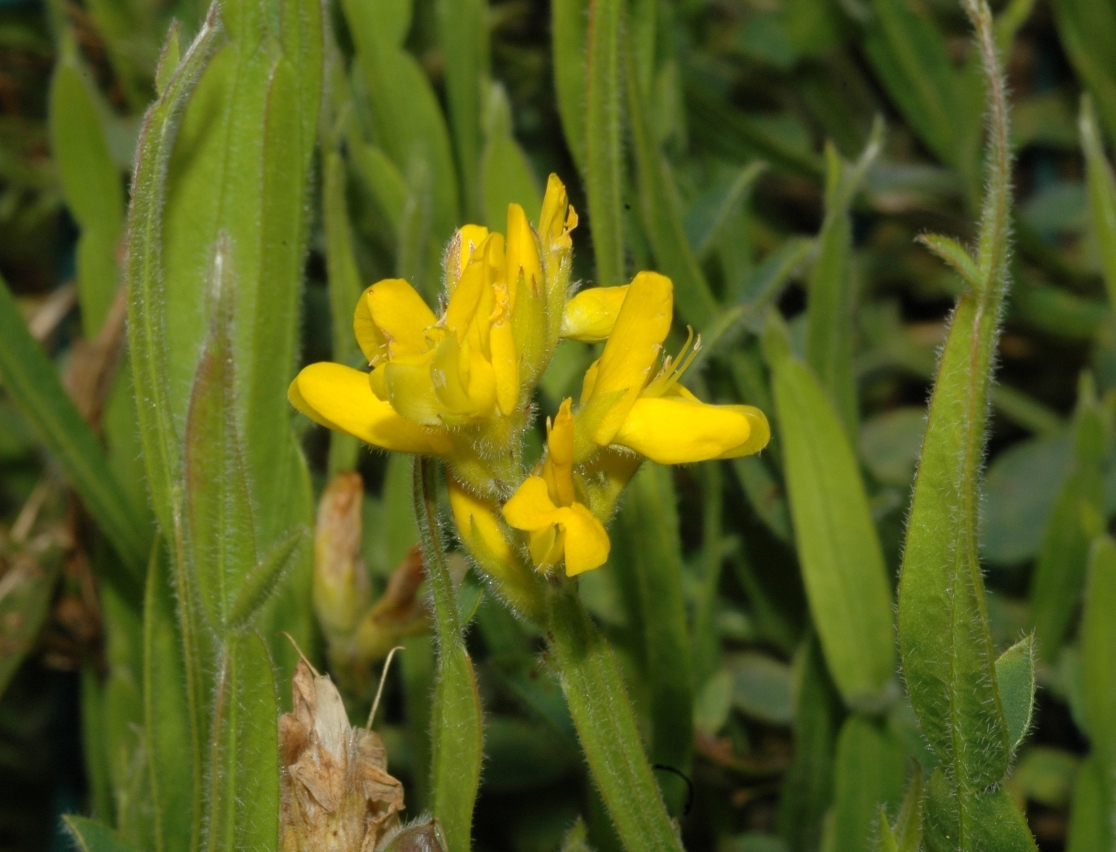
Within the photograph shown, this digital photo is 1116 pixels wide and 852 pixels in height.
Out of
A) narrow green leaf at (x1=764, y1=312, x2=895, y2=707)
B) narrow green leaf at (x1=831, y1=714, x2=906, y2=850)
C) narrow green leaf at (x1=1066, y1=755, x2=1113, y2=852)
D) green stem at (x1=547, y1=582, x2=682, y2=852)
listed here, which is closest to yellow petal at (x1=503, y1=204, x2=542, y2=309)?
green stem at (x1=547, y1=582, x2=682, y2=852)

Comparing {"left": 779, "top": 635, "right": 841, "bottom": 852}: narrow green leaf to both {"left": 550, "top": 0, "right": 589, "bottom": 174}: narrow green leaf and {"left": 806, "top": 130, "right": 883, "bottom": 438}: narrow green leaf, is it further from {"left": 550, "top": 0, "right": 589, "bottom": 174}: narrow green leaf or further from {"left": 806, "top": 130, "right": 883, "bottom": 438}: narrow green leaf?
{"left": 550, "top": 0, "right": 589, "bottom": 174}: narrow green leaf

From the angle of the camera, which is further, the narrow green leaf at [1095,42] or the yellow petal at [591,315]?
the narrow green leaf at [1095,42]

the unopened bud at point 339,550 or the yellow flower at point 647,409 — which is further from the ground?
the yellow flower at point 647,409

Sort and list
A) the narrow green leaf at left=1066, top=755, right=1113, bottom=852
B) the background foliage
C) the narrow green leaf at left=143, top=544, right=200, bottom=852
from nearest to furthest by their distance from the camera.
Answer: the background foliage
the narrow green leaf at left=143, top=544, right=200, bottom=852
the narrow green leaf at left=1066, top=755, right=1113, bottom=852

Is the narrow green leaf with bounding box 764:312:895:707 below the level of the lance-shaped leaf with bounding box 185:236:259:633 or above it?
below

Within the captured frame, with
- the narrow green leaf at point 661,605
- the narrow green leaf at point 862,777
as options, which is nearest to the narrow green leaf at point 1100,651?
the narrow green leaf at point 862,777

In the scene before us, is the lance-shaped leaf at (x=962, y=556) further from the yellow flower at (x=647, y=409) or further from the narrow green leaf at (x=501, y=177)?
the narrow green leaf at (x=501, y=177)
